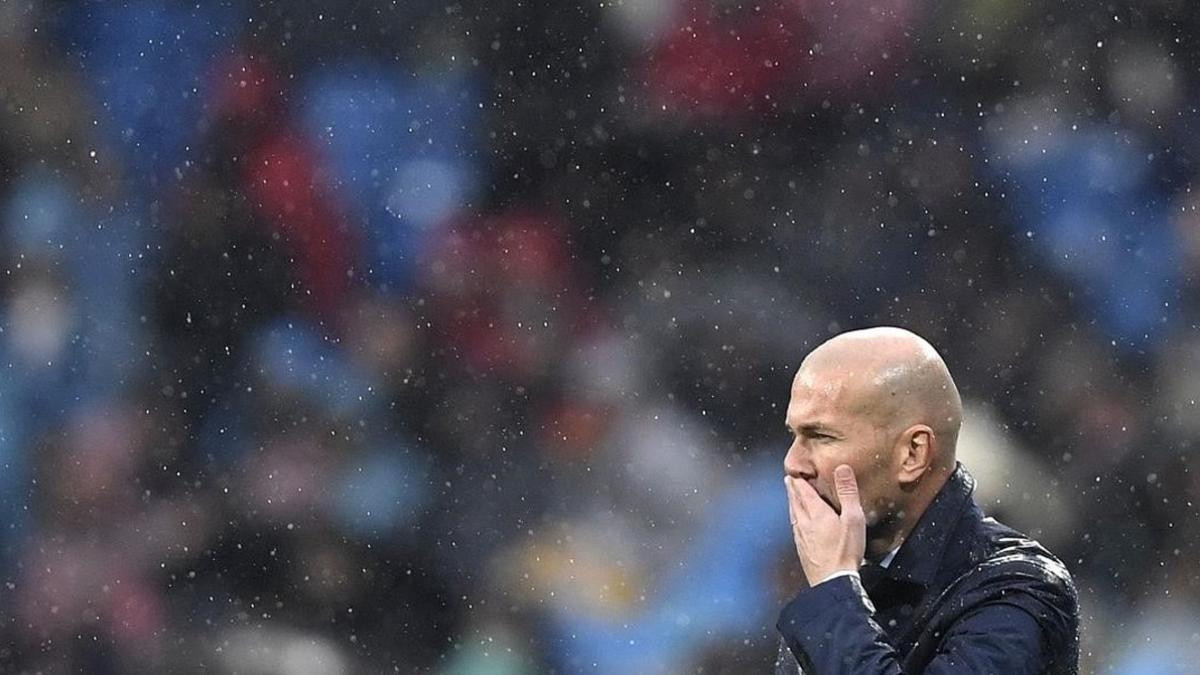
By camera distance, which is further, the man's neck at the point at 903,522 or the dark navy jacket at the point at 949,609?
the man's neck at the point at 903,522

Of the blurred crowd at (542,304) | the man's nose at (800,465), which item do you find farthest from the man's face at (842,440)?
the blurred crowd at (542,304)

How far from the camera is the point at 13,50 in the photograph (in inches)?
120

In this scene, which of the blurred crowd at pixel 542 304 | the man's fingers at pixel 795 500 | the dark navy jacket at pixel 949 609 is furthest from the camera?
the blurred crowd at pixel 542 304

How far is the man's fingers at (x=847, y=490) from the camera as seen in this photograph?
135cm

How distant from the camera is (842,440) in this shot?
138 centimetres

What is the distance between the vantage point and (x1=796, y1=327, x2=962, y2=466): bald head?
1375mm

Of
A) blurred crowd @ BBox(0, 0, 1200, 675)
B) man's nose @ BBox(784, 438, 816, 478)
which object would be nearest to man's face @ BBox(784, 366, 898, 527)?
man's nose @ BBox(784, 438, 816, 478)

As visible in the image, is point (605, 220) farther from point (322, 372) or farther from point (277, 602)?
point (277, 602)

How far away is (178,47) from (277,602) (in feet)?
3.09

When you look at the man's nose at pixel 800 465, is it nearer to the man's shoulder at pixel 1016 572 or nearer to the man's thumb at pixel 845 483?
the man's thumb at pixel 845 483

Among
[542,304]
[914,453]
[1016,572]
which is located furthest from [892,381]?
[542,304]

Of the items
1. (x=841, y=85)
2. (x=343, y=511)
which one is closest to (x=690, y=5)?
(x=841, y=85)

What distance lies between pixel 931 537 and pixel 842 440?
3.9 inches

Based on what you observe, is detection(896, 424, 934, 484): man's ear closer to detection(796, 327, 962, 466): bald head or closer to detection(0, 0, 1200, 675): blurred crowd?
detection(796, 327, 962, 466): bald head
